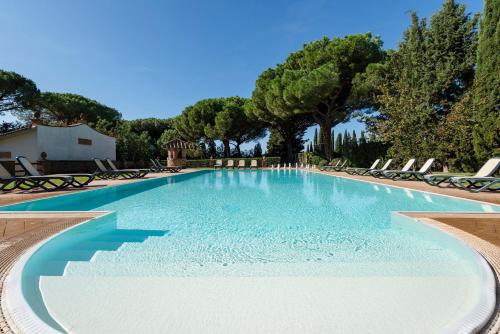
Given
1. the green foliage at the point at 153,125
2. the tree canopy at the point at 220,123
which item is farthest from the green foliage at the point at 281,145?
the green foliage at the point at 153,125

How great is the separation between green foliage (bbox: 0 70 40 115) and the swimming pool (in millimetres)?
29152

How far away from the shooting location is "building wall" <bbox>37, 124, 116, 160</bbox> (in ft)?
51.5

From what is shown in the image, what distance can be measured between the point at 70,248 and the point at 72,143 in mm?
16621

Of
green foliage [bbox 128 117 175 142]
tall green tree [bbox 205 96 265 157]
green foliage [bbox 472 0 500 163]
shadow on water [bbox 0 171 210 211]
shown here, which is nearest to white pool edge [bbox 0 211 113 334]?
shadow on water [bbox 0 171 210 211]

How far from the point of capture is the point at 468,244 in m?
2.79

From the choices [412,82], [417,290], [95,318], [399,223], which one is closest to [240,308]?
[95,318]

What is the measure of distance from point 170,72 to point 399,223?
83.8 ft

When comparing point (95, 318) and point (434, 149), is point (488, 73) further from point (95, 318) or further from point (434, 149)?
point (95, 318)

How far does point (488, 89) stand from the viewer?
1264 centimetres

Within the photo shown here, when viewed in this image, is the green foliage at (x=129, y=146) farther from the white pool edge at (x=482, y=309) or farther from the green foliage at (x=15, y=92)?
the white pool edge at (x=482, y=309)

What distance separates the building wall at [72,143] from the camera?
51.5 ft

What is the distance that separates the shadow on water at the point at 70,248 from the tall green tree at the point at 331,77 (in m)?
18.0

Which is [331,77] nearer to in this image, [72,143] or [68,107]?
[72,143]

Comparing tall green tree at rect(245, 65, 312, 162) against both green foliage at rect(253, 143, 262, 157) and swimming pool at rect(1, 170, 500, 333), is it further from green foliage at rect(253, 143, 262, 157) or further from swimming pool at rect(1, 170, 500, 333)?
swimming pool at rect(1, 170, 500, 333)
